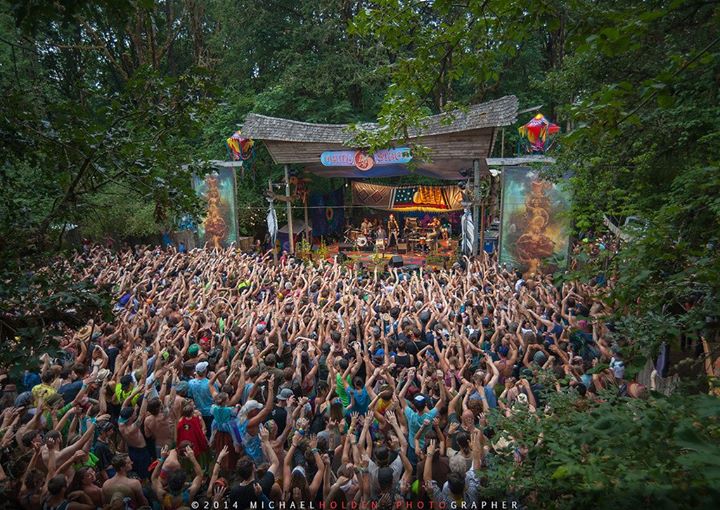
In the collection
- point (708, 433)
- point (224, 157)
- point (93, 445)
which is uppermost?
point (224, 157)

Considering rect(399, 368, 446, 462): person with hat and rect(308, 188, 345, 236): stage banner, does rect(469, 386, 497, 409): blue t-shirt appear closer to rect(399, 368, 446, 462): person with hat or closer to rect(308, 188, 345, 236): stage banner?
rect(399, 368, 446, 462): person with hat

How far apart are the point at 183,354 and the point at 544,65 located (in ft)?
91.5

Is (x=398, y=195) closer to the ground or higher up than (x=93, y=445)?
higher up

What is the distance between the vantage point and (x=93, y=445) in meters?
4.90

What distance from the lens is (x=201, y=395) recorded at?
5.73 meters

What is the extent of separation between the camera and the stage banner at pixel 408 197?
24219 mm

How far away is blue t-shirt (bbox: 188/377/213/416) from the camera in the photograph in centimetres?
572

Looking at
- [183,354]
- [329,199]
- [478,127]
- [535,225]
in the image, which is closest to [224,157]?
[329,199]

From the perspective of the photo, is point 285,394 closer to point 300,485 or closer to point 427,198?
point 300,485

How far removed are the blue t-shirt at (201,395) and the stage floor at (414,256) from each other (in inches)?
508

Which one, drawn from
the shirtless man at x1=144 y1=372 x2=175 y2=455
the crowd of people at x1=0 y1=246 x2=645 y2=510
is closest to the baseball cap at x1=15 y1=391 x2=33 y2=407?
the crowd of people at x1=0 y1=246 x2=645 y2=510

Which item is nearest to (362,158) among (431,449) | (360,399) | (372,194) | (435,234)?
(435,234)

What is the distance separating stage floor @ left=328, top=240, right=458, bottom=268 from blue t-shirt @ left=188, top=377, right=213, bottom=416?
12.9 meters

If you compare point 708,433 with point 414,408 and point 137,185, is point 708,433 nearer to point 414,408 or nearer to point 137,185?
point 414,408
